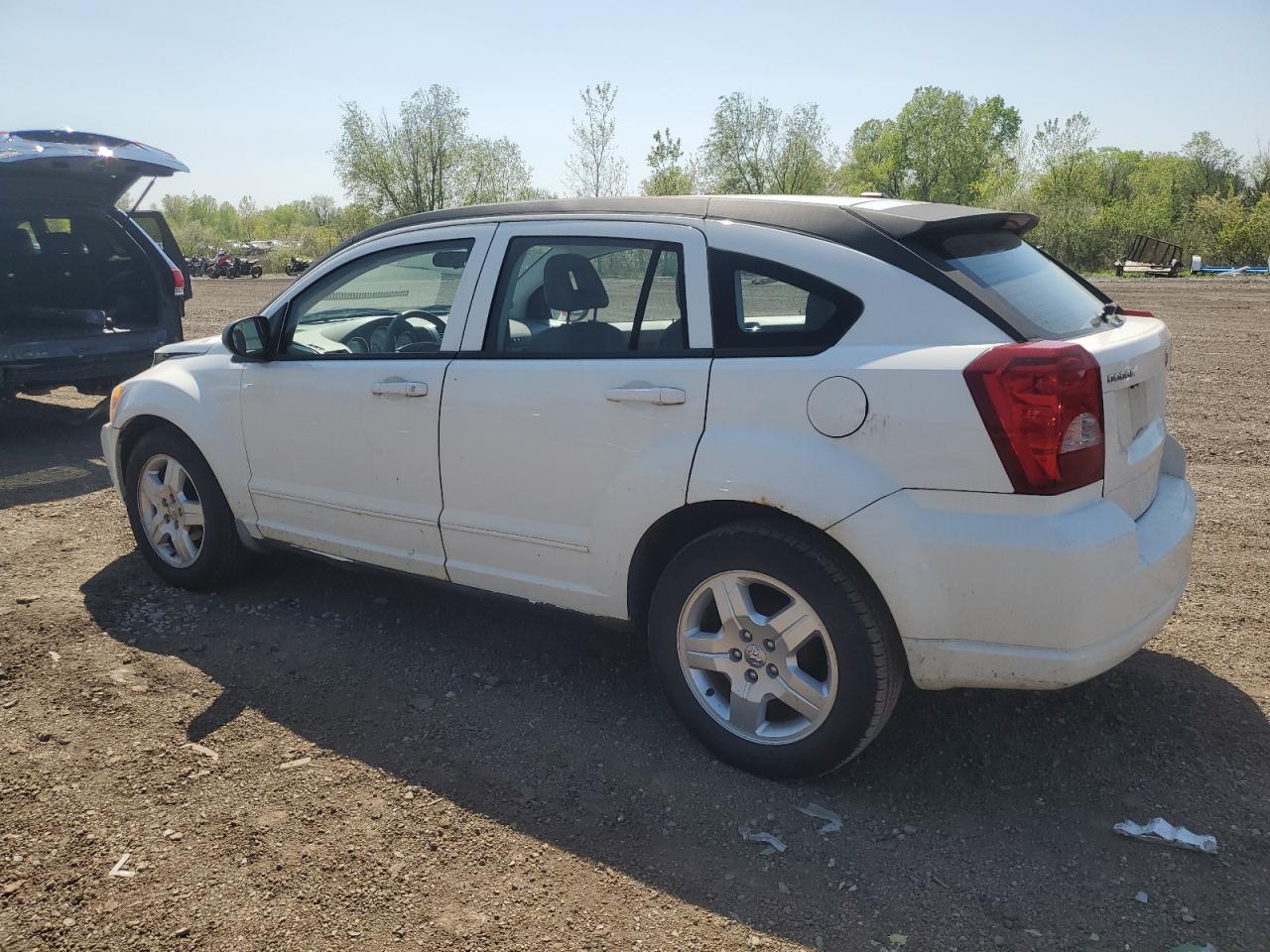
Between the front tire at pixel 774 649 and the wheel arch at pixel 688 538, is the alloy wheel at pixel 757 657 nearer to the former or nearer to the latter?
the front tire at pixel 774 649

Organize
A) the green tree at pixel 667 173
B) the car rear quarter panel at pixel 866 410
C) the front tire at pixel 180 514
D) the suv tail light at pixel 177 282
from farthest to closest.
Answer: the green tree at pixel 667 173 < the suv tail light at pixel 177 282 < the front tire at pixel 180 514 < the car rear quarter panel at pixel 866 410

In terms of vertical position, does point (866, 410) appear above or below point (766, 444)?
above

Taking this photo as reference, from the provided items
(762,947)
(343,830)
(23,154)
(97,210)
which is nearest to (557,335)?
(343,830)

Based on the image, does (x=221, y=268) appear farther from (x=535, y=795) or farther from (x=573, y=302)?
(x=535, y=795)

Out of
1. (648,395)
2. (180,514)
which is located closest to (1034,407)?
(648,395)

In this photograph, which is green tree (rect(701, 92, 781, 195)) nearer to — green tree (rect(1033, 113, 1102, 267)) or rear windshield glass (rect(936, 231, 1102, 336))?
green tree (rect(1033, 113, 1102, 267))

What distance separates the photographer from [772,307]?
10.1ft

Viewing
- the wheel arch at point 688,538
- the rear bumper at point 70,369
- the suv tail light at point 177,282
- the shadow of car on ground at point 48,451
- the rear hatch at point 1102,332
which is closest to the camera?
the rear hatch at point 1102,332

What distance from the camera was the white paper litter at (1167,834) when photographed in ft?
9.17

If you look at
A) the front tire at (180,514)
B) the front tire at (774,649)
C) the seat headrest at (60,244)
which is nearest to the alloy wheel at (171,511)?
the front tire at (180,514)

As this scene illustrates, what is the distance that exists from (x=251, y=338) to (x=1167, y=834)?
3.94 metres

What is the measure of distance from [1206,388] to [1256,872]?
8.05 metres

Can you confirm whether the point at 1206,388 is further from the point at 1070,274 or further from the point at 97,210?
the point at 97,210

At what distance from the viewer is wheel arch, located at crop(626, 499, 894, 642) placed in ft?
9.59
